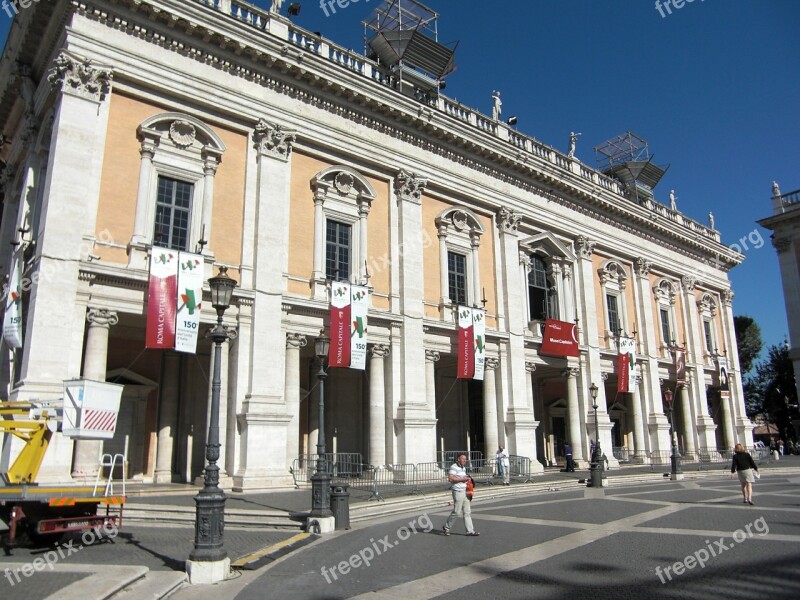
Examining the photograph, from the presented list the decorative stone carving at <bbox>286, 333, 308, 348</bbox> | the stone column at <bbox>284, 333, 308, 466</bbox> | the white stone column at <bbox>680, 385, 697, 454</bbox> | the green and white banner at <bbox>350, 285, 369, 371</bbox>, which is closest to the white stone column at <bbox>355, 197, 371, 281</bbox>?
the green and white banner at <bbox>350, 285, 369, 371</bbox>

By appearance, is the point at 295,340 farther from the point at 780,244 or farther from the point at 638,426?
the point at 780,244

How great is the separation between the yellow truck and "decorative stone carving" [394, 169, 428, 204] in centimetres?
1462

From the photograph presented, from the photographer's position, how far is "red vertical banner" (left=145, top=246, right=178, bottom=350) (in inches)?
657

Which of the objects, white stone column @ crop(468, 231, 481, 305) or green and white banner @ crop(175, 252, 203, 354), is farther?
white stone column @ crop(468, 231, 481, 305)

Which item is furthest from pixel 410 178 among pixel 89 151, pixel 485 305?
pixel 89 151

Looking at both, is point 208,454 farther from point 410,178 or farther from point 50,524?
point 410,178

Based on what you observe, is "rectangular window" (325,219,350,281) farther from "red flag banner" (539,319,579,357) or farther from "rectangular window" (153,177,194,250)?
"red flag banner" (539,319,579,357)

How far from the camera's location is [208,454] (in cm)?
904

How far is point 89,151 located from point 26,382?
639 centimetres

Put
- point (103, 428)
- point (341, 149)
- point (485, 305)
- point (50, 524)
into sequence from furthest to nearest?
point (485, 305)
point (341, 149)
point (103, 428)
point (50, 524)

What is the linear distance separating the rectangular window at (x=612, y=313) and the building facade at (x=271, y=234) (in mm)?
1394

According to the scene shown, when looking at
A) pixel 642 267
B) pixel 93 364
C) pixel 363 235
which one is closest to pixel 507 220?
pixel 363 235

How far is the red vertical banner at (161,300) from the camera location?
16.7 metres

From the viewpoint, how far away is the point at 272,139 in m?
20.8
